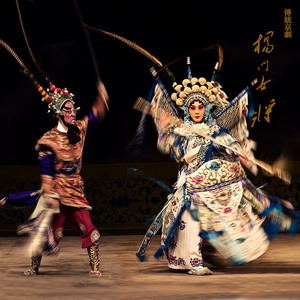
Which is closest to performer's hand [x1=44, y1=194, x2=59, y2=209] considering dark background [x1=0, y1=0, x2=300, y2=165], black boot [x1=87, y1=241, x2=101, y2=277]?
black boot [x1=87, y1=241, x2=101, y2=277]

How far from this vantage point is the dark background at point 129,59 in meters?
10.3

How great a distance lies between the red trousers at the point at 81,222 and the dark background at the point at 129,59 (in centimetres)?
269

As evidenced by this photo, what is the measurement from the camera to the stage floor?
677 cm

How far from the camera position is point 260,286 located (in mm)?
6996

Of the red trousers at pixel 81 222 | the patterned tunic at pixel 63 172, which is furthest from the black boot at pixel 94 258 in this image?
the patterned tunic at pixel 63 172

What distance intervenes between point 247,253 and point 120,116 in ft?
10.3

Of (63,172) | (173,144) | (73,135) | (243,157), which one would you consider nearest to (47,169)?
(63,172)

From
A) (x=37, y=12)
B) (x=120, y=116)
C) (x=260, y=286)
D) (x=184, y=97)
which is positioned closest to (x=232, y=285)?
(x=260, y=286)

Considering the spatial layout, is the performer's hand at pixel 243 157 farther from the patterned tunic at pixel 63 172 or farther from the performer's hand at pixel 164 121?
the patterned tunic at pixel 63 172

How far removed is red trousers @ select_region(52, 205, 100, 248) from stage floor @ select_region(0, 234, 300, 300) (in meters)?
0.25

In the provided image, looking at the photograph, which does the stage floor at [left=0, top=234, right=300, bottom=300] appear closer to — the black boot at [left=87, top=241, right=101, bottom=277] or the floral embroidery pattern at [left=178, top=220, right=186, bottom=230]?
the black boot at [left=87, top=241, right=101, bottom=277]

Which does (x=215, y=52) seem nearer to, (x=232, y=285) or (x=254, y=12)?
(x=254, y=12)

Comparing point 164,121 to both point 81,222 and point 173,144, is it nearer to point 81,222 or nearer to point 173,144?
point 173,144

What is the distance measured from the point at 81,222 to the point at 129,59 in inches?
121
